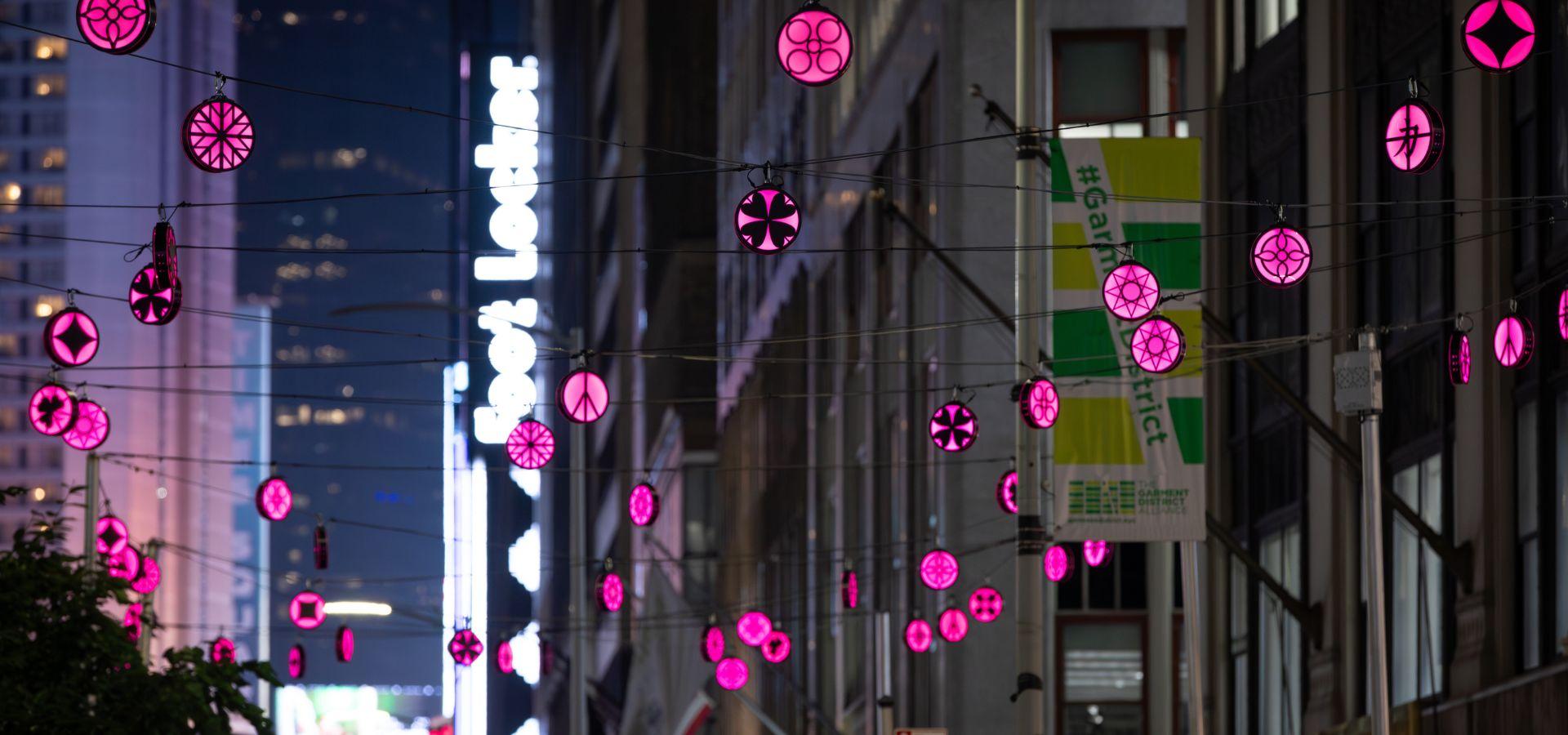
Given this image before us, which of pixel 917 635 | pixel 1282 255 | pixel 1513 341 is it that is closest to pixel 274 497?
pixel 917 635

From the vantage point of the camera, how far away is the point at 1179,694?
1794 inches

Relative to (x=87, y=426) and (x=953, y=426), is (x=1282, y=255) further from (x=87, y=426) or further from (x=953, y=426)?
(x=87, y=426)

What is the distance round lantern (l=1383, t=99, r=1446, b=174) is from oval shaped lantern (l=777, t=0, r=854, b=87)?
14.7ft

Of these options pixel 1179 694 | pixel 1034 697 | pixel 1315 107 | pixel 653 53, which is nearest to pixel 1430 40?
pixel 1315 107

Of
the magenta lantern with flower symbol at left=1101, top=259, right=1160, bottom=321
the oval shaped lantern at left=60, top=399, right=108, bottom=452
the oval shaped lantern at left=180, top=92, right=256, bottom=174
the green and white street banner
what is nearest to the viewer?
the oval shaped lantern at left=180, top=92, right=256, bottom=174

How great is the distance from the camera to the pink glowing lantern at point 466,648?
45.3 m

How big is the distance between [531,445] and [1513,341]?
15.0 m

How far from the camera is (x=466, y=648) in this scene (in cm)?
4581

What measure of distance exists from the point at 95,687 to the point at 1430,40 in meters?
16.9

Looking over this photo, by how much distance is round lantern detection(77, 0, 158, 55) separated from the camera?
18.6 meters

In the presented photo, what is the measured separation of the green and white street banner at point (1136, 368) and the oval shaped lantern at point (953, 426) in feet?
8.66

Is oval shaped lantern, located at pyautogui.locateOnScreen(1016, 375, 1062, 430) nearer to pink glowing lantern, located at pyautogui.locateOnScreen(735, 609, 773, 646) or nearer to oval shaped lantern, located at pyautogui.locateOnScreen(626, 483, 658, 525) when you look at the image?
oval shaped lantern, located at pyautogui.locateOnScreen(626, 483, 658, 525)

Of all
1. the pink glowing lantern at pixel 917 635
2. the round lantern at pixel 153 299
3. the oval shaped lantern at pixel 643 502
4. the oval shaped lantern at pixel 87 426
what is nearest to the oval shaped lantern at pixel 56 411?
the oval shaped lantern at pixel 87 426

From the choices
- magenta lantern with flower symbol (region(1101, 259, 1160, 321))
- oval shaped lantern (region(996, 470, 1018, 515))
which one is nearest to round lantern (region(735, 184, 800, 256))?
magenta lantern with flower symbol (region(1101, 259, 1160, 321))
